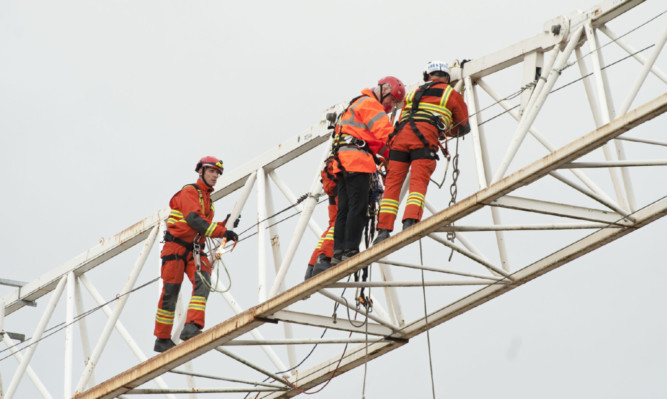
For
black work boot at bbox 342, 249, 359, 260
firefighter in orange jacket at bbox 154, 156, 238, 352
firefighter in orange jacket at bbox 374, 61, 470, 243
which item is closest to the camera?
firefighter in orange jacket at bbox 374, 61, 470, 243

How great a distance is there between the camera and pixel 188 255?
1827 centimetres

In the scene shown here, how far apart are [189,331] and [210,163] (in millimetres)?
2165

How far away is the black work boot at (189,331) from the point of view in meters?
17.7

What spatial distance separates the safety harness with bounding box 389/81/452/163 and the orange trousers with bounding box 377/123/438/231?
0.12 feet

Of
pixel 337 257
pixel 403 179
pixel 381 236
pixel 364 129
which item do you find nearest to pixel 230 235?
pixel 337 257

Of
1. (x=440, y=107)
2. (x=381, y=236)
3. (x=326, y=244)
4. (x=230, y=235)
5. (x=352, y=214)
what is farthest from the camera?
(x=230, y=235)

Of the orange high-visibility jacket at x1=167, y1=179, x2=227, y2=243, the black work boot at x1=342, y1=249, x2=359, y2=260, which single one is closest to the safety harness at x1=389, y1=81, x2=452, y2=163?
the black work boot at x1=342, y1=249, x2=359, y2=260

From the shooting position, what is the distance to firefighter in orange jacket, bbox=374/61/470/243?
15.7 metres

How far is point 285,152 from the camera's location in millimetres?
18594

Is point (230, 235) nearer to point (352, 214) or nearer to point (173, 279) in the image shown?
point (173, 279)

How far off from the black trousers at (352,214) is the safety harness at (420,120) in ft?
1.60

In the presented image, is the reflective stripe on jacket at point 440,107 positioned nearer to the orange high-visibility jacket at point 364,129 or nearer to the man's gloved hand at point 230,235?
the orange high-visibility jacket at point 364,129

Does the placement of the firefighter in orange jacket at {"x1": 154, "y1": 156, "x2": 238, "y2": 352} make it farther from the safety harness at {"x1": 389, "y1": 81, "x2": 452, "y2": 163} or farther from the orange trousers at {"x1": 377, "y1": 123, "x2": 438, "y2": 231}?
the safety harness at {"x1": 389, "y1": 81, "x2": 452, "y2": 163}

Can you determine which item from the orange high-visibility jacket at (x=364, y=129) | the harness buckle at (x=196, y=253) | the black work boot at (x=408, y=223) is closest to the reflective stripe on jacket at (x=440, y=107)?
the orange high-visibility jacket at (x=364, y=129)
